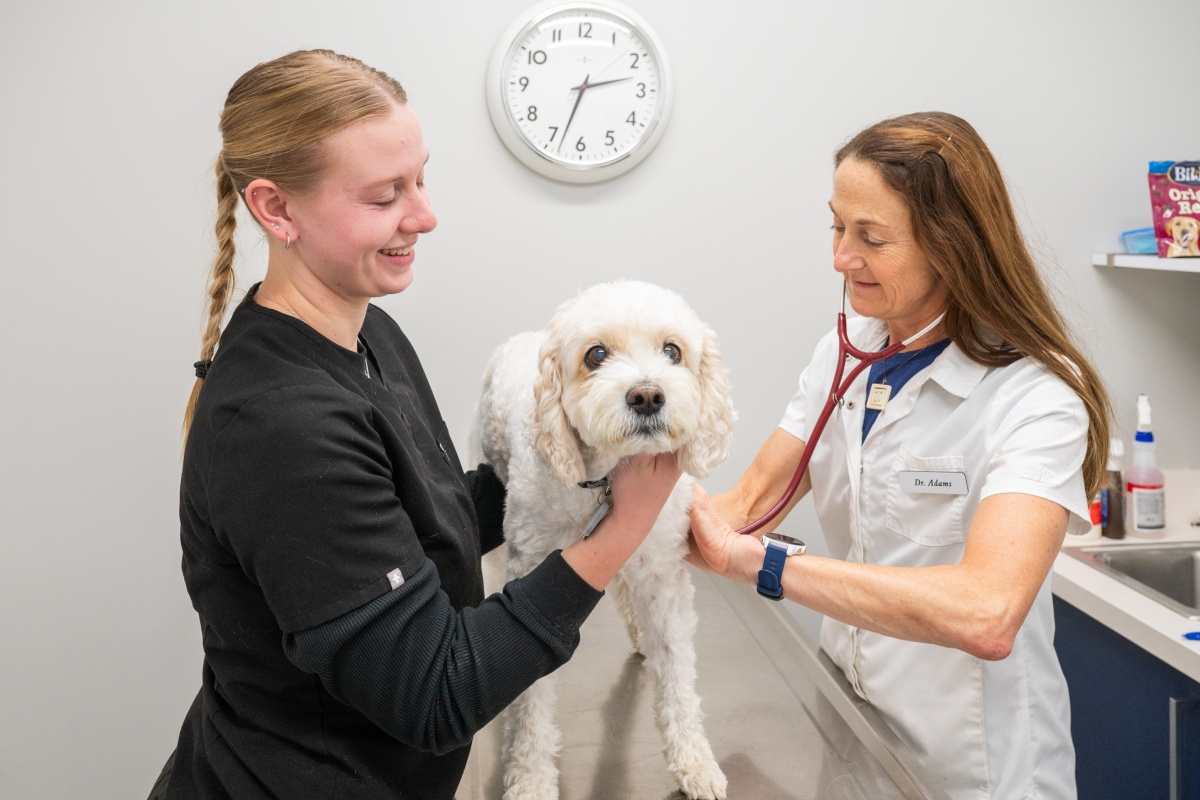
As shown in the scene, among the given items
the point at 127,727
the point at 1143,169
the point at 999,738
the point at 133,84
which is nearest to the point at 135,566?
the point at 127,727

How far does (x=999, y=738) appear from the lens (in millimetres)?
1426

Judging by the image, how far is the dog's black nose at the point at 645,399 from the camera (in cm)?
117

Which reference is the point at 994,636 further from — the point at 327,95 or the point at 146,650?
the point at 146,650

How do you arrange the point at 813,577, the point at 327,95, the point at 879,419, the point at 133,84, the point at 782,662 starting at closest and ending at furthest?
the point at 327,95 < the point at 813,577 < the point at 879,419 < the point at 782,662 < the point at 133,84

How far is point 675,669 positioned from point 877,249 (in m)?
0.71

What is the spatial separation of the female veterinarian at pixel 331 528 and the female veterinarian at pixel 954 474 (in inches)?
17.0

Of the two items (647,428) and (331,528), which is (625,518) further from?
(331,528)

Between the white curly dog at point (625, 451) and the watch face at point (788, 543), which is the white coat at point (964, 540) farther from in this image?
the white curly dog at point (625, 451)

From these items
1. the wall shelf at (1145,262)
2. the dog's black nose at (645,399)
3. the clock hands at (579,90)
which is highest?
the clock hands at (579,90)

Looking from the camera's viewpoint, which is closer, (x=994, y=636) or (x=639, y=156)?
(x=994, y=636)

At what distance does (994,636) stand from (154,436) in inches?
77.5

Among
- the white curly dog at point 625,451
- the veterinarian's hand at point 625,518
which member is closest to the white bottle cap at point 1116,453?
the white curly dog at point 625,451

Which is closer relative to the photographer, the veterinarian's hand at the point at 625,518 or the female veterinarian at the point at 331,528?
the female veterinarian at the point at 331,528

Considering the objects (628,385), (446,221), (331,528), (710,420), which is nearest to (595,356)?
(628,385)
